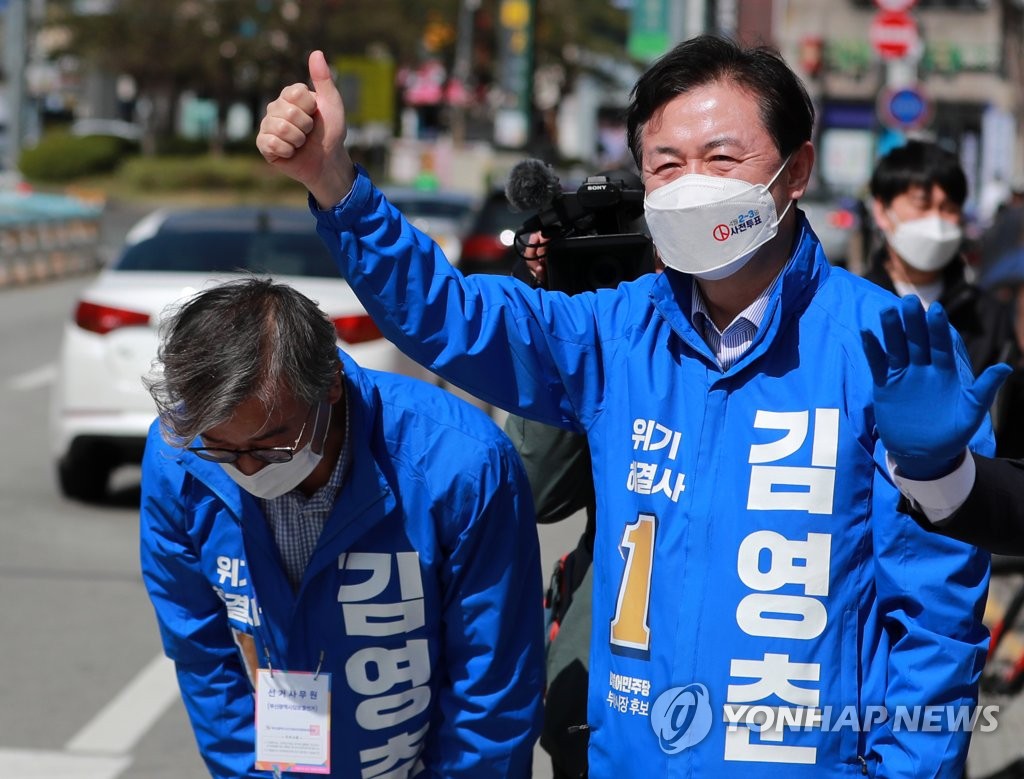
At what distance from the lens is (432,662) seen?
10.3ft

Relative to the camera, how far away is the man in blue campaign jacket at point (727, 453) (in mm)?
2498

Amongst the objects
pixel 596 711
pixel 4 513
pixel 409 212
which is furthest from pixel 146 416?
pixel 409 212

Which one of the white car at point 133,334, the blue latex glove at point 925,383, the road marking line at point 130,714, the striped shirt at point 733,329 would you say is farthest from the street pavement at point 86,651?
the blue latex glove at point 925,383

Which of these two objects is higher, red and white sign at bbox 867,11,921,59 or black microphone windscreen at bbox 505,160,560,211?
red and white sign at bbox 867,11,921,59

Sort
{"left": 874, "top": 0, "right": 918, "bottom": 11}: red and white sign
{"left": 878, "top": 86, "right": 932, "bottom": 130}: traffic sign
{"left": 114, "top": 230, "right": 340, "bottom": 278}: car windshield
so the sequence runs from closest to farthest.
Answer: {"left": 114, "top": 230, "right": 340, "bottom": 278}: car windshield → {"left": 878, "top": 86, "right": 932, "bottom": 130}: traffic sign → {"left": 874, "top": 0, "right": 918, "bottom": 11}: red and white sign

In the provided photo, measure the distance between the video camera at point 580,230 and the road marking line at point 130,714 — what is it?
10.8ft

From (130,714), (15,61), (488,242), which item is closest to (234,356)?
(130,714)

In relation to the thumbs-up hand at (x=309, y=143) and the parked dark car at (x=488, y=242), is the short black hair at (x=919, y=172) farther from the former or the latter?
the parked dark car at (x=488, y=242)

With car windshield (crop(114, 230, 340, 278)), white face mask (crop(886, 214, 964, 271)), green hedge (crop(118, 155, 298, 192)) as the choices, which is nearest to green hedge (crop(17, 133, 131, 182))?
green hedge (crop(118, 155, 298, 192))

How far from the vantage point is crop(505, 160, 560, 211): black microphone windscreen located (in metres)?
3.20

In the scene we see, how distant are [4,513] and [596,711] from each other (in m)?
7.34

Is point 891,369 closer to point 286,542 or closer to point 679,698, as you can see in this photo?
point 679,698

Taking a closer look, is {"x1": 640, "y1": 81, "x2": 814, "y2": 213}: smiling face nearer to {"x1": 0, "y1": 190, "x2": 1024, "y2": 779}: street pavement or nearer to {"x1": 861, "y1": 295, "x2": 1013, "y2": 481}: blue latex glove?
{"x1": 861, "y1": 295, "x2": 1013, "y2": 481}: blue latex glove

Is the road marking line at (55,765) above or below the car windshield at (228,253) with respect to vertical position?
below
